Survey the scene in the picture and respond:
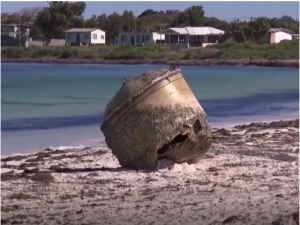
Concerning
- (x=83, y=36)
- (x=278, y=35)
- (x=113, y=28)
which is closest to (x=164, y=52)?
(x=83, y=36)

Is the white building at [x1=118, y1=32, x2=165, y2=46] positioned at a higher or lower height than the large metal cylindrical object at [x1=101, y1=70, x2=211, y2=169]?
lower

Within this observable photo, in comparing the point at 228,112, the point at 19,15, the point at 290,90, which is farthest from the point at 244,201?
the point at 19,15

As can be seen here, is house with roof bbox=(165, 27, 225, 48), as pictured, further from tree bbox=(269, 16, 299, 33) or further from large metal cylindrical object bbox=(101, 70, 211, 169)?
large metal cylindrical object bbox=(101, 70, 211, 169)

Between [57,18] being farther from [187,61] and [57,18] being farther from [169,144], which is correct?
[169,144]

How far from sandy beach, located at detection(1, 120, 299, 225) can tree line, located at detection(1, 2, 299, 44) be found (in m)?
88.0

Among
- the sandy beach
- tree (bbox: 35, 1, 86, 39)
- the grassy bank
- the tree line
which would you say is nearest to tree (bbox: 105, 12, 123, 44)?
the tree line

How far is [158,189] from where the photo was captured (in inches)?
369

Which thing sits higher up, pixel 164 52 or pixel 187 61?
pixel 164 52

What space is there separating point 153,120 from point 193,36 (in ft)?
304

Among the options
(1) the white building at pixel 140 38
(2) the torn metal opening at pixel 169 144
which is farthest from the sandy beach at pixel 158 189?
(1) the white building at pixel 140 38

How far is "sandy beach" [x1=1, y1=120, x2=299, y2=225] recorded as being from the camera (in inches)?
300

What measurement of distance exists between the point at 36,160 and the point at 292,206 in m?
6.00

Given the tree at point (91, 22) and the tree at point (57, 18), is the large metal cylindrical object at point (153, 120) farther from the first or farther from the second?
the tree at point (91, 22)

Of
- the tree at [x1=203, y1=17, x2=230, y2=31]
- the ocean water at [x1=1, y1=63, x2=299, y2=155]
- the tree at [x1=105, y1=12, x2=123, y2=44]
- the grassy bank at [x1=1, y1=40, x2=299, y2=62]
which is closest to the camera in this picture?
the ocean water at [x1=1, y1=63, x2=299, y2=155]
